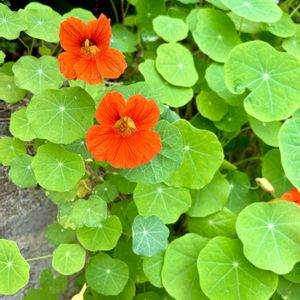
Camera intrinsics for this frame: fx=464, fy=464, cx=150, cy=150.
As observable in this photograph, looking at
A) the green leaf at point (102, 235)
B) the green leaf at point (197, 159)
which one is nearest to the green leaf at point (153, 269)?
the green leaf at point (102, 235)

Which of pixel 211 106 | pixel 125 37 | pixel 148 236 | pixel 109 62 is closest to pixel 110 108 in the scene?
pixel 109 62

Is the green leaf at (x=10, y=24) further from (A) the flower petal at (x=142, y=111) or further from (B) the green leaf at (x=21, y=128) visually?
(A) the flower petal at (x=142, y=111)

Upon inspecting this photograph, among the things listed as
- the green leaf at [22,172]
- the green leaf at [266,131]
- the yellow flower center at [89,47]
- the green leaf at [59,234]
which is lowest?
the green leaf at [59,234]

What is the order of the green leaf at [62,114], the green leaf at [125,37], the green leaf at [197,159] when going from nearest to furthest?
the green leaf at [62,114] → the green leaf at [197,159] → the green leaf at [125,37]

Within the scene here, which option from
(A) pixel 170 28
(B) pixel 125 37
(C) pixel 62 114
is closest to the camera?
(C) pixel 62 114

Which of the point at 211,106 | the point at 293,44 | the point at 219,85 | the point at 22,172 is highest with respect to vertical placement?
the point at 293,44

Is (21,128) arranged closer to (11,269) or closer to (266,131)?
(11,269)

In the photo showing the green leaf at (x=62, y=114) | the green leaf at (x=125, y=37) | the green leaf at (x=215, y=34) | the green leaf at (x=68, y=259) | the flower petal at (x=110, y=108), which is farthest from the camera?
the green leaf at (x=125, y=37)
